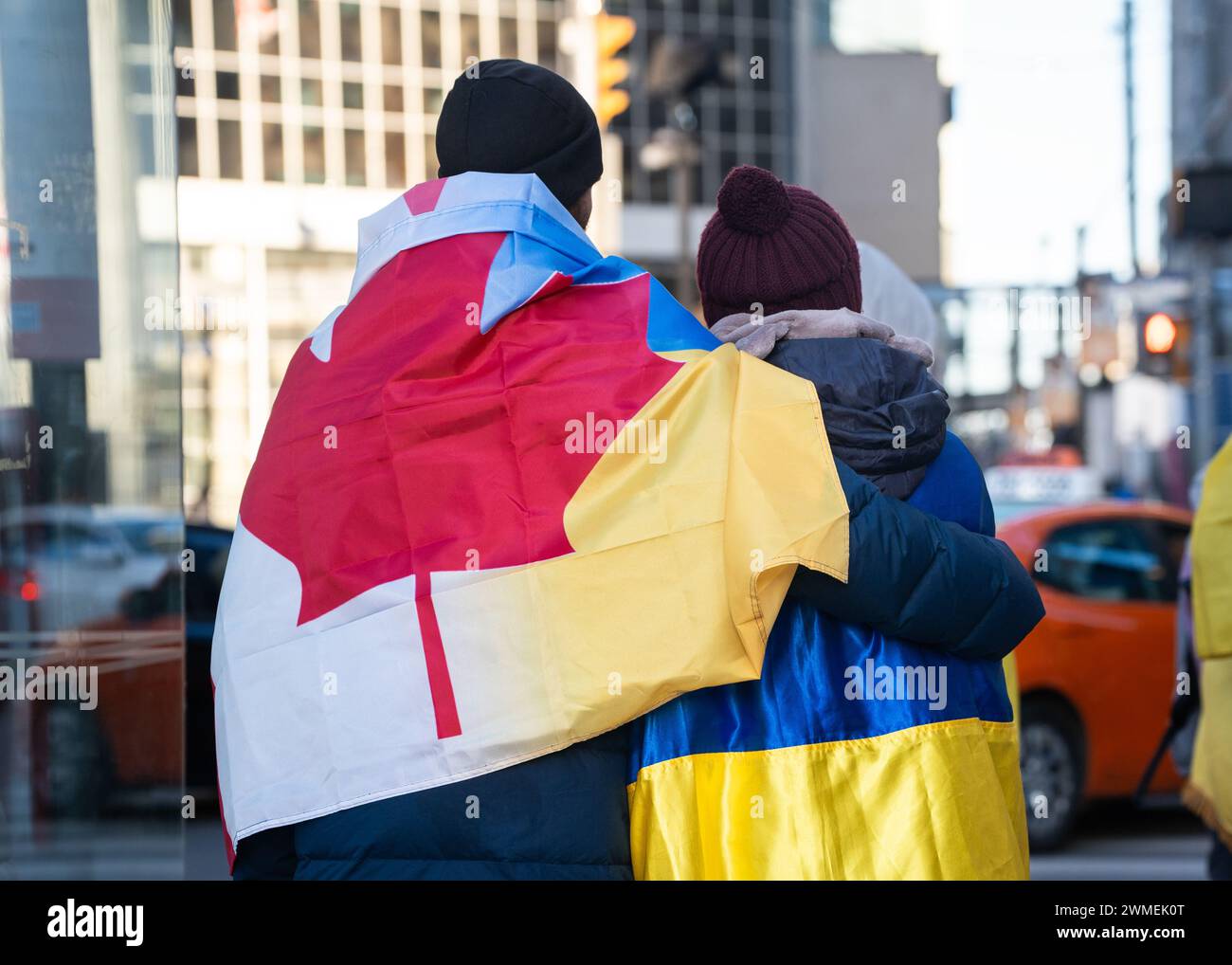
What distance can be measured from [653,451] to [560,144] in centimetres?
47

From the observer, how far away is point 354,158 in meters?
27.4

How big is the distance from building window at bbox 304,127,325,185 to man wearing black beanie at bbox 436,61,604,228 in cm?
2568

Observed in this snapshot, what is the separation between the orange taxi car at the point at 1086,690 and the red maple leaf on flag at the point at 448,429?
568 centimetres

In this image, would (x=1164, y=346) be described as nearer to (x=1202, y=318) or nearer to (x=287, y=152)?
(x=1202, y=318)

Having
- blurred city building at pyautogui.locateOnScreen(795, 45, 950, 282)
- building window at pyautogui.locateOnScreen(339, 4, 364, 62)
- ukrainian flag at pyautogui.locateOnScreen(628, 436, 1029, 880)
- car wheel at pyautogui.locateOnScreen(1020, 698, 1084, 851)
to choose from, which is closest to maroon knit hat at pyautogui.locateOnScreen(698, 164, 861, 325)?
ukrainian flag at pyautogui.locateOnScreen(628, 436, 1029, 880)

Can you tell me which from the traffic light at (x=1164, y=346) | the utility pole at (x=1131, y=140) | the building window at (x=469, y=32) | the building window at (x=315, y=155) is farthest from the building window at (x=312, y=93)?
the traffic light at (x=1164, y=346)

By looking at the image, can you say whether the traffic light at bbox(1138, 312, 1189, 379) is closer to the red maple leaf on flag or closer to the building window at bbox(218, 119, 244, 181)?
the red maple leaf on flag

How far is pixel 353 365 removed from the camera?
1.86m

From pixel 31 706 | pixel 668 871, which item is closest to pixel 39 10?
pixel 31 706

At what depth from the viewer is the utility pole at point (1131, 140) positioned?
784 inches

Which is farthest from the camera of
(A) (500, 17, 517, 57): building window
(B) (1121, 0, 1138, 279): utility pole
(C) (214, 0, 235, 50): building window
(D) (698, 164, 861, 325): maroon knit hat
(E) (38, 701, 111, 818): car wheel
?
(A) (500, 17, 517, 57): building window

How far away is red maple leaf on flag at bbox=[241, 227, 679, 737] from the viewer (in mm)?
1763

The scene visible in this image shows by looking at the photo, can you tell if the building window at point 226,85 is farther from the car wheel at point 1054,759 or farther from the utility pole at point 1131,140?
the car wheel at point 1054,759
